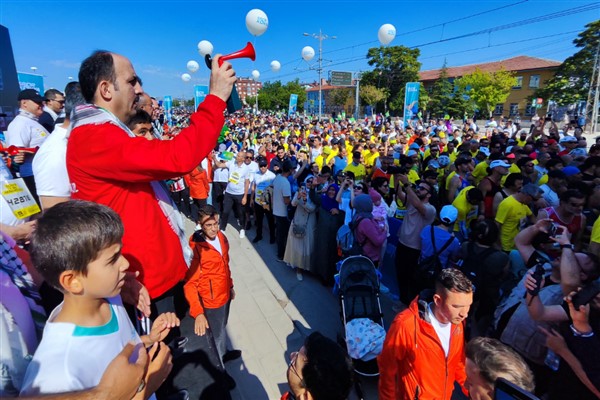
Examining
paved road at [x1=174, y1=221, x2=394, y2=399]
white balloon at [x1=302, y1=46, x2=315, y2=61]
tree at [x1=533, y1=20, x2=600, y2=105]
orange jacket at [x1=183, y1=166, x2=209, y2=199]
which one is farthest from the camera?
tree at [x1=533, y1=20, x2=600, y2=105]

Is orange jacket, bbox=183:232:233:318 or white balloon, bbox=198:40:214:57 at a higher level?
white balloon, bbox=198:40:214:57

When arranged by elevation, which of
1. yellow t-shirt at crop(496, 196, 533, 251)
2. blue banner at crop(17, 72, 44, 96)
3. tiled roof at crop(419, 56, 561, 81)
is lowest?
yellow t-shirt at crop(496, 196, 533, 251)

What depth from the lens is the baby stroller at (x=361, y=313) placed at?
3.22 metres

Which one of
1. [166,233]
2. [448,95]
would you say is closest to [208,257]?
[166,233]

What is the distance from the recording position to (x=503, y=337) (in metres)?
2.72

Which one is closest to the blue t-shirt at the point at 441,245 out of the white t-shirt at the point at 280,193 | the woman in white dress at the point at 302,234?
the woman in white dress at the point at 302,234

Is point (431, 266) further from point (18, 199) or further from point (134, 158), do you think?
point (18, 199)

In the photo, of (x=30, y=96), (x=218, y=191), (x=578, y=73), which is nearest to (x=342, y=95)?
(x=578, y=73)

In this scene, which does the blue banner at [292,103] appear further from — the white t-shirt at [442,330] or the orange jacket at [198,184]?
the white t-shirt at [442,330]

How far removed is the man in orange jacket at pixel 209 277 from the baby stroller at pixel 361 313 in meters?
1.39

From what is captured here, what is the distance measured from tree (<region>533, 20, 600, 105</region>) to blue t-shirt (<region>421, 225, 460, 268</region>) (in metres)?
40.1

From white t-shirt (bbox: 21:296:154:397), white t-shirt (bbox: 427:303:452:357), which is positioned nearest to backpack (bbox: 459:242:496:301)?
white t-shirt (bbox: 427:303:452:357)

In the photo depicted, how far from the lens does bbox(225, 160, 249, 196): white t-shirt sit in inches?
269

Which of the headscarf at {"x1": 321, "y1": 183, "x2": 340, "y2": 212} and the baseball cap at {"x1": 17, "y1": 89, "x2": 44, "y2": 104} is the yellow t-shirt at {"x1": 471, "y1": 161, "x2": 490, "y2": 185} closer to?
the headscarf at {"x1": 321, "y1": 183, "x2": 340, "y2": 212}
